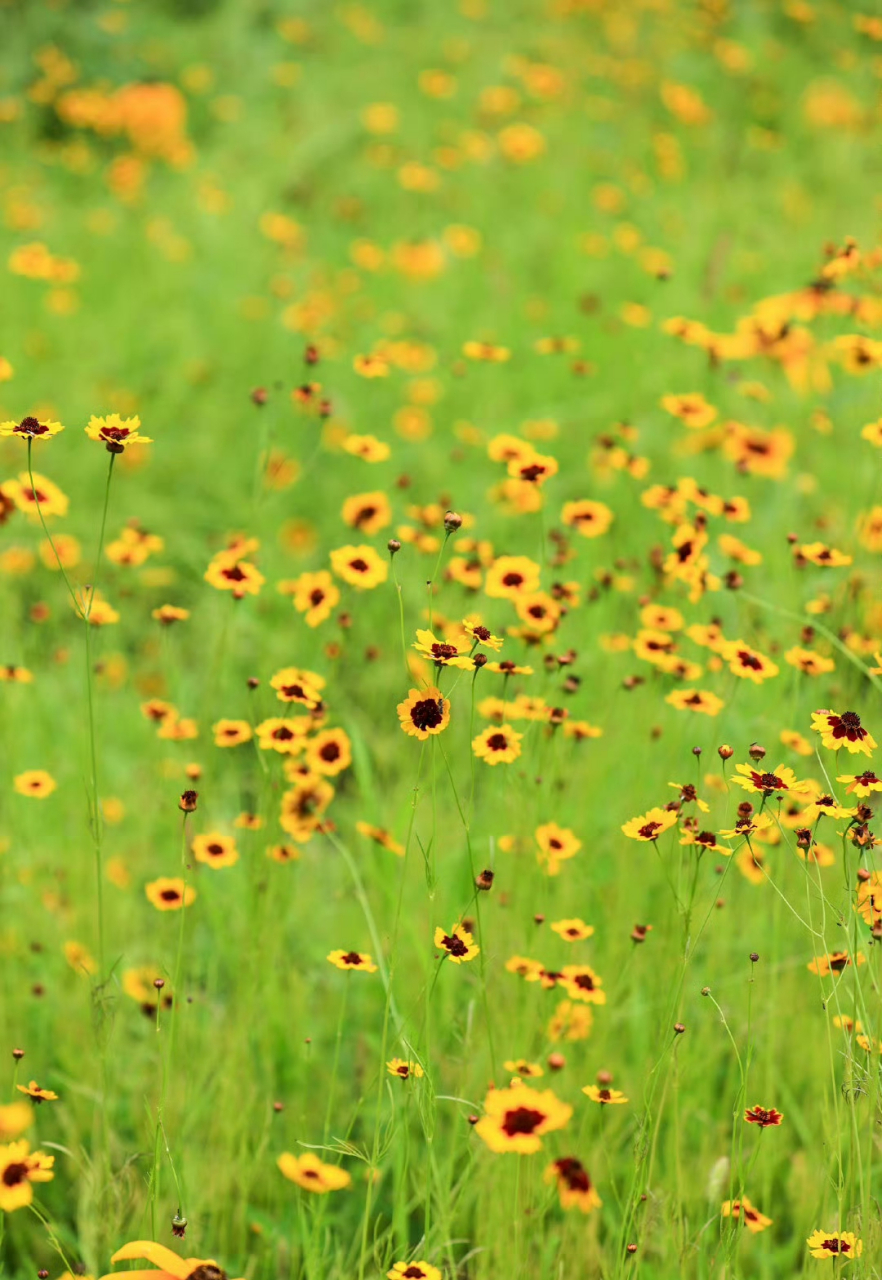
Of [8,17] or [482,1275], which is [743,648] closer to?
[482,1275]

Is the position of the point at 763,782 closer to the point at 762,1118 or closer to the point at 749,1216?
the point at 762,1118

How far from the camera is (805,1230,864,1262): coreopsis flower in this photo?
1159 millimetres

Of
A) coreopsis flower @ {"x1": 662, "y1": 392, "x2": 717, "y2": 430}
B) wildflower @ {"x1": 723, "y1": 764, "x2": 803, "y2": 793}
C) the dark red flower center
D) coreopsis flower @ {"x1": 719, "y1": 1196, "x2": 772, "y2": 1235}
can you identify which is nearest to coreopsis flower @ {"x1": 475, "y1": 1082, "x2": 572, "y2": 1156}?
the dark red flower center

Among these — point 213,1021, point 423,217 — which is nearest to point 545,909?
point 213,1021

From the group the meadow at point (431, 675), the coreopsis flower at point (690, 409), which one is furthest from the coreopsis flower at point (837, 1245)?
the coreopsis flower at point (690, 409)

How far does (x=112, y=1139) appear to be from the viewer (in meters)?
1.59

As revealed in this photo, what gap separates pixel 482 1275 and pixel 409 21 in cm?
660

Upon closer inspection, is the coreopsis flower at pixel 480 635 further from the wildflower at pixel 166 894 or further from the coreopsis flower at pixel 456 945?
the wildflower at pixel 166 894

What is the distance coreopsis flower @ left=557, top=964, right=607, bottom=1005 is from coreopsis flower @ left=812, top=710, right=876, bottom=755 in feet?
1.20

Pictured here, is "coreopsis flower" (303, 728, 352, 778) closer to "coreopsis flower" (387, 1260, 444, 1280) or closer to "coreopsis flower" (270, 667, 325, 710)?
"coreopsis flower" (270, 667, 325, 710)

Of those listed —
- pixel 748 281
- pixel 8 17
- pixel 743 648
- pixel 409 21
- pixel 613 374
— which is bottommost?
pixel 743 648

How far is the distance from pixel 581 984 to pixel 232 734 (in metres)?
0.54

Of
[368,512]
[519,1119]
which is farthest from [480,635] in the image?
[368,512]

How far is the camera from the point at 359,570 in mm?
1659
